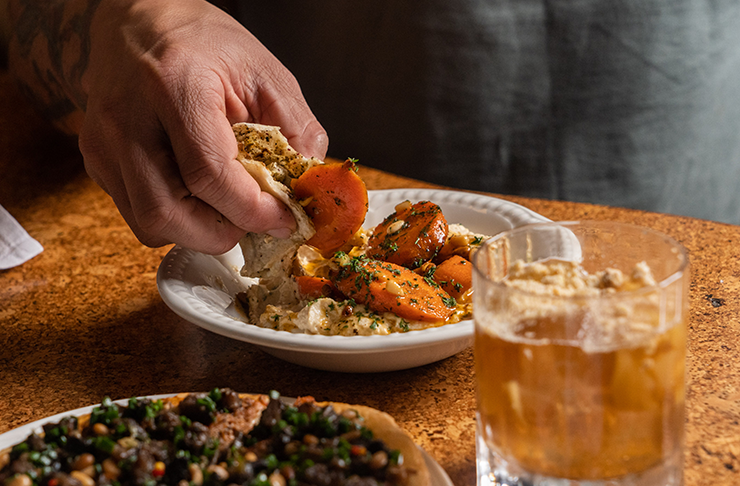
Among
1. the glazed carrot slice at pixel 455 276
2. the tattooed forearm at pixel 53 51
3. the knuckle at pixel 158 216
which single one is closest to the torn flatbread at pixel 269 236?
the knuckle at pixel 158 216

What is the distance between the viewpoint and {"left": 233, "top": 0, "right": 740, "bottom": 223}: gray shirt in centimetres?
253

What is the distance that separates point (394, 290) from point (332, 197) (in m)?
0.21

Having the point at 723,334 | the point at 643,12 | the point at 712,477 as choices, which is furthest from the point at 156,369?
the point at 643,12

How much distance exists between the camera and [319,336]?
923 millimetres

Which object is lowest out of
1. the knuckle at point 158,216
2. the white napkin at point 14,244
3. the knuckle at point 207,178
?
the white napkin at point 14,244

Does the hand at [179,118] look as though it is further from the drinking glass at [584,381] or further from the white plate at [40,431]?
the drinking glass at [584,381]

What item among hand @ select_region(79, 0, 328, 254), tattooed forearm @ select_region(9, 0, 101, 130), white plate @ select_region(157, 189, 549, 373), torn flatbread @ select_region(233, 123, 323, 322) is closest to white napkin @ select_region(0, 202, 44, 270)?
tattooed forearm @ select_region(9, 0, 101, 130)

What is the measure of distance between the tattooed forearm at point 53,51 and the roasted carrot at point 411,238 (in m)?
0.76

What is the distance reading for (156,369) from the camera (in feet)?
3.69

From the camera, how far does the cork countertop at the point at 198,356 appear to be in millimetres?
928

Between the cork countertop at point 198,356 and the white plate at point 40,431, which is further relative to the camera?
the cork countertop at point 198,356

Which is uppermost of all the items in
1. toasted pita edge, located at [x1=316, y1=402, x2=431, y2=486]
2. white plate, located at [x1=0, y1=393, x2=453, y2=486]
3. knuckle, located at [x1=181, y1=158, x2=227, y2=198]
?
knuckle, located at [x1=181, y1=158, x2=227, y2=198]

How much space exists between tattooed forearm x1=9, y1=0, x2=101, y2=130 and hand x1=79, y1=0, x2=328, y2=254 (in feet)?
0.59

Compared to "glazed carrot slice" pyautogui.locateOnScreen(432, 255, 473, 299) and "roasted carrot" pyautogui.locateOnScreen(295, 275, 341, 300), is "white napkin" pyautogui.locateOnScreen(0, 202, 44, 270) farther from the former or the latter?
"glazed carrot slice" pyautogui.locateOnScreen(432, 255, 473, 299)
